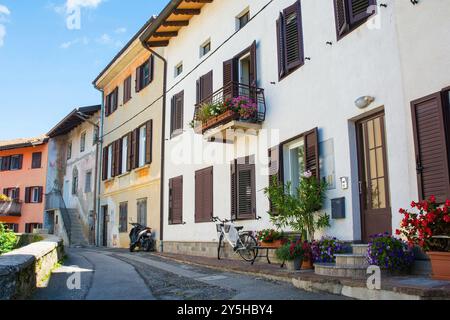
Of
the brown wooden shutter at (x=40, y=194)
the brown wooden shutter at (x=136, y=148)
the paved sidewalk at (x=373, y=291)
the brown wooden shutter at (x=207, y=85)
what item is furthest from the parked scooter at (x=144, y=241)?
the brown wooden shutter at (x=40, y=194)

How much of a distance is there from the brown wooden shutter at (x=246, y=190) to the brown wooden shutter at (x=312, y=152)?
208 cm

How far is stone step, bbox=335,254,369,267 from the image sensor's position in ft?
20.8

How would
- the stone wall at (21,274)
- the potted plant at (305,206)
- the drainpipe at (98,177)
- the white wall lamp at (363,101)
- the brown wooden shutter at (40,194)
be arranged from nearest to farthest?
the stone wall at (21,274)
the white wall lamp at (363,101)
the potted plant at (305,206)
the drainpipe at (98,177)
the brown wooden shutter at (40,194)

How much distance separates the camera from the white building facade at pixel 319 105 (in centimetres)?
639

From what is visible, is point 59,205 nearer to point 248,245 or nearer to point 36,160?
point 36,160

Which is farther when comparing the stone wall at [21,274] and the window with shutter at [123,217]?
the window with shutter at [123,217]

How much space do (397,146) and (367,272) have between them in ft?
6.09

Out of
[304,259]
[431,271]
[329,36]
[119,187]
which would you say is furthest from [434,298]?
[119,187]

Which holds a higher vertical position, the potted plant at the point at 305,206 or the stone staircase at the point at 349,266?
the potted plant at the point at 305,206

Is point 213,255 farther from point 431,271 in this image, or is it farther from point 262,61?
point 431,271

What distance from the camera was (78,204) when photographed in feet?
82.6

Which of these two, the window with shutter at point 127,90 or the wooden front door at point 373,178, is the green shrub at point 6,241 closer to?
the window with shutter at point 127,90

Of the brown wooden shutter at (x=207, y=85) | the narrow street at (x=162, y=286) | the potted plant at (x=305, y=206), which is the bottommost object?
the narrow street at (x=162, y=286)
